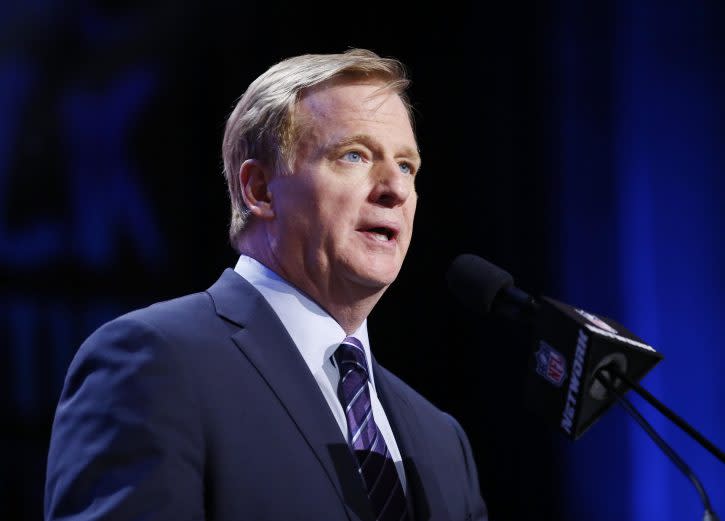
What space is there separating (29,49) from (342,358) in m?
1.56

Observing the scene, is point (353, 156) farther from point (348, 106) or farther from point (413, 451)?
point (413, 451)

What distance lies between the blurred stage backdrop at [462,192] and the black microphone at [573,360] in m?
1.60

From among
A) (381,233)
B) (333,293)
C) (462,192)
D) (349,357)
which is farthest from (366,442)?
(462,192)

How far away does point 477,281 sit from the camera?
55.7 inches

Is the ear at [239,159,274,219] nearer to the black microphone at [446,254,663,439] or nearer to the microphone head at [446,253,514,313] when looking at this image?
the microphone head at [446,253,514,313]

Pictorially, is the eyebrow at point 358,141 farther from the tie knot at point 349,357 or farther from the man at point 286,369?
the tie knot at point 349,357

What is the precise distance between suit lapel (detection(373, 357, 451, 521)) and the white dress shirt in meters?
→ 0.02

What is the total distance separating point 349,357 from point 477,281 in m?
0.34

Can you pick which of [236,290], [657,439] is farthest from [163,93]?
[657,439]

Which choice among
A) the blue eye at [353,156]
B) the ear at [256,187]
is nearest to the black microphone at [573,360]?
the blue eye at [353,156]

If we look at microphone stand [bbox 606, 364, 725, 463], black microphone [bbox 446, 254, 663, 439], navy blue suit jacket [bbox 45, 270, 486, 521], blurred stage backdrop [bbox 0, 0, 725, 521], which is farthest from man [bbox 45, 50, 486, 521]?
blurred stage backdrop [bbox 0, 0, 725, 521]

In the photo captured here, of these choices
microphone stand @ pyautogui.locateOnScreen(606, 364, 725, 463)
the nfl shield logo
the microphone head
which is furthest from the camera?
the microphone head

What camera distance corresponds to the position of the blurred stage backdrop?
253 centimetres

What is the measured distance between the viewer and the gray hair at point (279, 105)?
5.65ft
